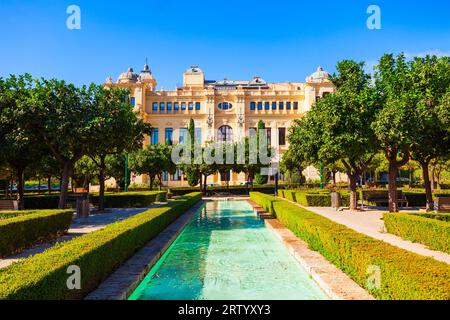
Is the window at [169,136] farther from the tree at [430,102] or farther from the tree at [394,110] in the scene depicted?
the tree at [430,102]

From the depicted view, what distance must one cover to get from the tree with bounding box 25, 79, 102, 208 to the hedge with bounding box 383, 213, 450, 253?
12.9 metres

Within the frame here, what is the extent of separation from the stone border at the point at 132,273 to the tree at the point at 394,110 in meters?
10.3

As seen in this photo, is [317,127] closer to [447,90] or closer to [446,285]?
[447,90]

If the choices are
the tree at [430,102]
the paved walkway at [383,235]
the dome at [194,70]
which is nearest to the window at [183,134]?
the dome at [194,70]

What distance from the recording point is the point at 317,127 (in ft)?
69.6

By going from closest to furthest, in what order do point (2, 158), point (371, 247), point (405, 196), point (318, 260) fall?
1. point (371, 247)
2. point (318, 260)
3. point (2, 158)
4. point (405, 196)

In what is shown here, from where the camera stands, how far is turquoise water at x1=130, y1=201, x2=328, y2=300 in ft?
24.2

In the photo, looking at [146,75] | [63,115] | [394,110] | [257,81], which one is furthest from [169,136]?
[394,110]

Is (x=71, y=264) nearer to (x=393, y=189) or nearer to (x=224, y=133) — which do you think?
(x=393, y=189)

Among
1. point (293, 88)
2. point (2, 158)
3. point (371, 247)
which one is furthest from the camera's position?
point (293, 88)

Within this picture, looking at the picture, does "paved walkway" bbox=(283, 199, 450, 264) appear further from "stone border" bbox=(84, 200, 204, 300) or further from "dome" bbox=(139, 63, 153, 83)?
"dome" bbox=(139, 63, 153, 83)

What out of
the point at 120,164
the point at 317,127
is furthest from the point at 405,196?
the point at 120,164

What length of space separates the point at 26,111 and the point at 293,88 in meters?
58.9

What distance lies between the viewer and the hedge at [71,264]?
4828 mm
